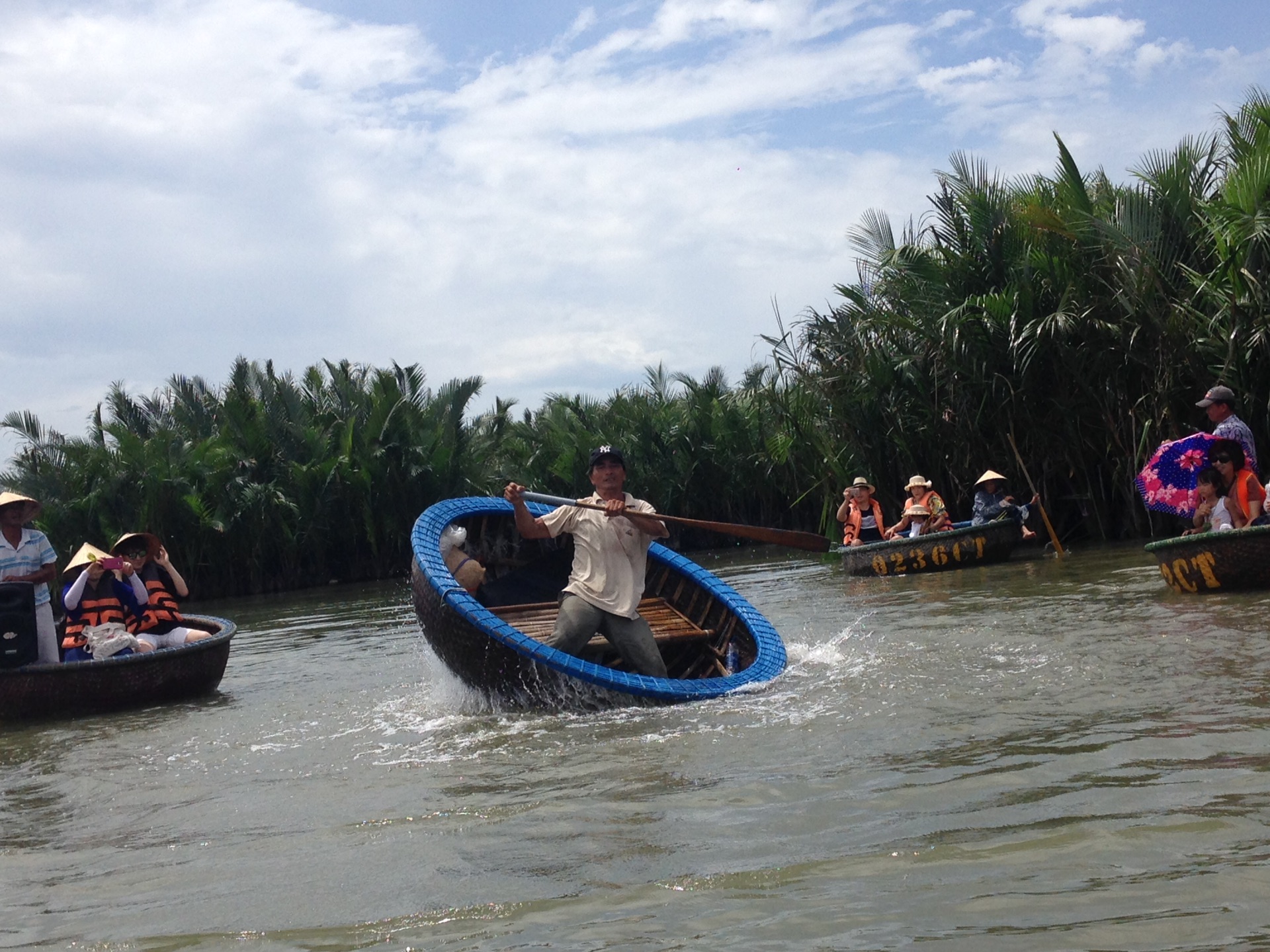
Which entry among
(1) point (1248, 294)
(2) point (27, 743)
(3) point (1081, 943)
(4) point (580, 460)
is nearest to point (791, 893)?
(3) point (1081, 943)

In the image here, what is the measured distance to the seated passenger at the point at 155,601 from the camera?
8.84m

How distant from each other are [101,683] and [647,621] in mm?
3601

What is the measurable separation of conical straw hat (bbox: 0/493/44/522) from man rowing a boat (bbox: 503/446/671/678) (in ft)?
11.7

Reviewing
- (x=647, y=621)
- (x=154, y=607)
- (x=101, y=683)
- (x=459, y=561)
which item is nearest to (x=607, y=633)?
(x=647, y=621)

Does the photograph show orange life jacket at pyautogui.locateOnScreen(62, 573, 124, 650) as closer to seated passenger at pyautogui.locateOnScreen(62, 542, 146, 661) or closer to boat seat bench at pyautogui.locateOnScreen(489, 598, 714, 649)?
seated passenger at pyautogui.locateOnScreen(62, 542, 146, 661)

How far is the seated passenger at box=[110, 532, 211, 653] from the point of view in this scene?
8.84m

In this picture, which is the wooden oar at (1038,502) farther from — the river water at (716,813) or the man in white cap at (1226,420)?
the river water at (716,813)

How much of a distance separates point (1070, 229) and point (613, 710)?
10.1m

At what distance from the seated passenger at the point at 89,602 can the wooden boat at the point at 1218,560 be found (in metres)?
7.22

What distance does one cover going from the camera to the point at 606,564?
22.8 feet

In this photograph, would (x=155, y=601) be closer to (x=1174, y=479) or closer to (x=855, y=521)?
(x=1174, y=479)

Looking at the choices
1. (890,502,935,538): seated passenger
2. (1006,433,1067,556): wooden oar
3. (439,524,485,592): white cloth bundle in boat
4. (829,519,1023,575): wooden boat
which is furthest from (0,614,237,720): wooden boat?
(1006,433,1067,556): wooden oar

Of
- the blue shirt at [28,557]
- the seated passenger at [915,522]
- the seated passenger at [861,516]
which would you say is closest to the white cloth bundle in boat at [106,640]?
the blue shirt at [28,557]

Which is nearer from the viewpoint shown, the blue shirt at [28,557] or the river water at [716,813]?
the river water at [716,813]
